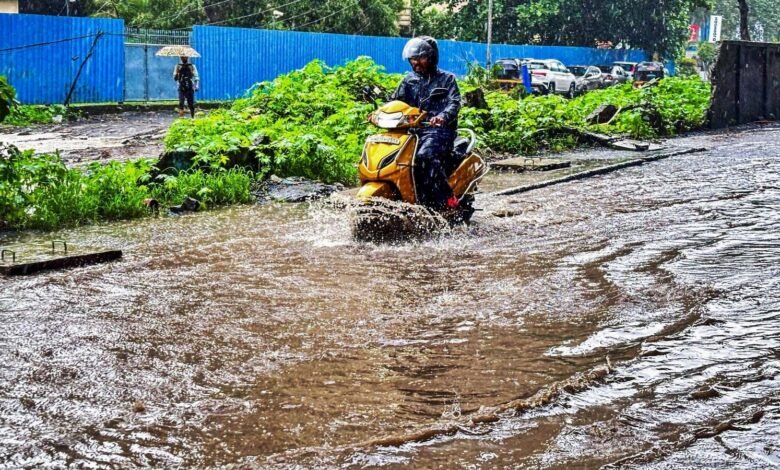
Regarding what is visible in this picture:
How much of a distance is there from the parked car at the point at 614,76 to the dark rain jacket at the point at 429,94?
116 ft

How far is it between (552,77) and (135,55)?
18442 mm

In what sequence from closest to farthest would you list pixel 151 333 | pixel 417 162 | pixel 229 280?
pixel 151 333 < pixel 229 280 < pixel 417 162

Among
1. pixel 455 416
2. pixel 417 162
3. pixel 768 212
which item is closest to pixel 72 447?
pixel 455 416

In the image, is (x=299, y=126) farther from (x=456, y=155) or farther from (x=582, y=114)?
(x=582, y=114)

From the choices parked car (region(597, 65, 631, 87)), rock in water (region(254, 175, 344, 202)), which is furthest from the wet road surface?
parked car (region(597, 65, 631, 87))

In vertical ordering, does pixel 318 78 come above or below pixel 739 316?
above

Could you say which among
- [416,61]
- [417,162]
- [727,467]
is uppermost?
[416,61]

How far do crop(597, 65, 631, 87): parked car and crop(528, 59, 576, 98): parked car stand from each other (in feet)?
7.29

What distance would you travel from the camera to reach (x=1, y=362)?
5219mm

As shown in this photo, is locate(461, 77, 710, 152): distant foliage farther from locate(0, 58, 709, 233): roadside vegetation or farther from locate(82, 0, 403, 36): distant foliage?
locate(82, 0, 403, 36): distant foliage

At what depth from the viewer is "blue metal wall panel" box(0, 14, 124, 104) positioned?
26016 mm

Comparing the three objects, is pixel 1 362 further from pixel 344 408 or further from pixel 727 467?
pixel 727 467

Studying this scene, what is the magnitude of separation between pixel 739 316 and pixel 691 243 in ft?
8.90

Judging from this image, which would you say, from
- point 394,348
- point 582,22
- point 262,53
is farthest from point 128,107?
point 582,22
